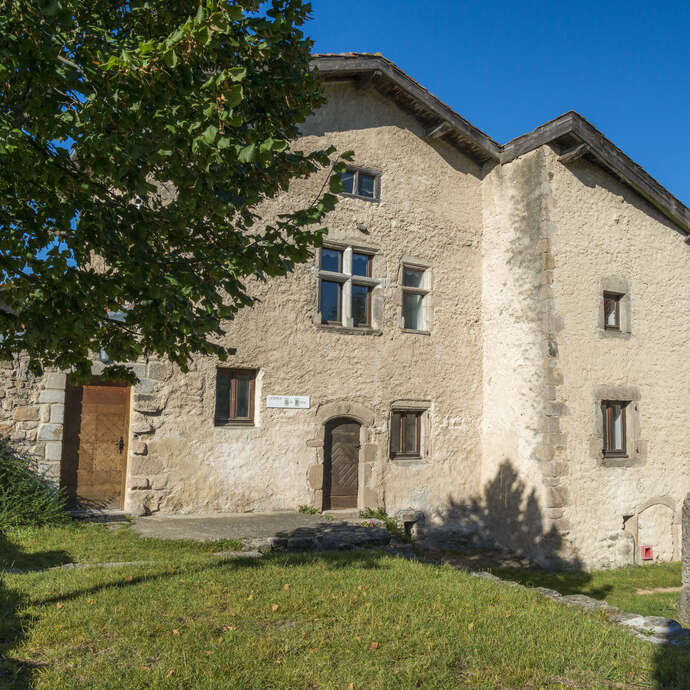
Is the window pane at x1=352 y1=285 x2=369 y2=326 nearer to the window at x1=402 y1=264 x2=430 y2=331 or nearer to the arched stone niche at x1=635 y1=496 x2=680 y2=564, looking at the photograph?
the window at x1=402 y1=264 x2=430 y2=331

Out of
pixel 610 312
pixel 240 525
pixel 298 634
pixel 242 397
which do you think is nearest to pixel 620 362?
pixel 610 312

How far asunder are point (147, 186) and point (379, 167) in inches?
312

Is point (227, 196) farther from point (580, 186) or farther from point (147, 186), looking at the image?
point (580, 186)

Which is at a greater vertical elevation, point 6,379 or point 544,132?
point 544,132

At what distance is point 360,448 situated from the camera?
10.6 m

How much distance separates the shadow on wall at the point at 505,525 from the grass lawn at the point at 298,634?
495 centimetres

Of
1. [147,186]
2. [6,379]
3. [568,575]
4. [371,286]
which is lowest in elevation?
[568,575]

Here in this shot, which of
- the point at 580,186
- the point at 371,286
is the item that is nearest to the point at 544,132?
the point at 580,186

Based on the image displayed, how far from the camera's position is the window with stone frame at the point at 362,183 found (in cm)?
1093

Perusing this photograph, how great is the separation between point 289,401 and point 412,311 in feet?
9.73

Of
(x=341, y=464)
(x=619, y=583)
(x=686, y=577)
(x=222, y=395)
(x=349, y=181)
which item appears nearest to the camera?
(x=686, y=577)

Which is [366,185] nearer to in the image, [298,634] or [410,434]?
[410,434]

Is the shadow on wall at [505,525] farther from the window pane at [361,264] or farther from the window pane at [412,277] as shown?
the window pane at [361,264]

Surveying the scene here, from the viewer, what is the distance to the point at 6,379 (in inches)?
319
